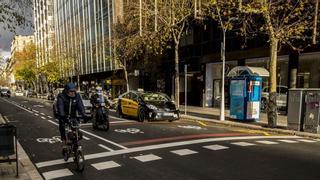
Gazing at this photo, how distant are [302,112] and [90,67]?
147 feet

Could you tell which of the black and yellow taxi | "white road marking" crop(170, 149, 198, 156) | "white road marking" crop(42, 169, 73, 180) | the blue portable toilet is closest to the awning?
the blue portable toilet

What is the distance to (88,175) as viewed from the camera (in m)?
7.03

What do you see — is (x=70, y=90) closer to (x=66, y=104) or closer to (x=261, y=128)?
(x=66, y=104)

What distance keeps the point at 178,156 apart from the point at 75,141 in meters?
2.67

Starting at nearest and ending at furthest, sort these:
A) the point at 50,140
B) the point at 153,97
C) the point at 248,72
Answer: the point at 50,140 → the point at 248,72 → the point at 153,97

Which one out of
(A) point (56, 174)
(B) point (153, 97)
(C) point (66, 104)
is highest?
Result: (C) point (66, 104)

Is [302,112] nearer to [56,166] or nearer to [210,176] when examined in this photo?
[210,176]

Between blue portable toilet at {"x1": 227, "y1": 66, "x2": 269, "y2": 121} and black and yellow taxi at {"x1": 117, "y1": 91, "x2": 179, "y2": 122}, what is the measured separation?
10.7ft

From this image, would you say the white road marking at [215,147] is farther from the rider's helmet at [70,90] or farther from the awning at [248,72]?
the awning at [248,72]

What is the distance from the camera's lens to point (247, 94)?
17.2 meters

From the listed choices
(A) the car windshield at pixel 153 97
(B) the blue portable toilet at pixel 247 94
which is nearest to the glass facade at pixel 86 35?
(A) the car windshield at pixel 153 97

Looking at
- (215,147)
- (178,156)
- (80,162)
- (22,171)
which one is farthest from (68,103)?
(215,147)

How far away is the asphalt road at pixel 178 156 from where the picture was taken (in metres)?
7.04

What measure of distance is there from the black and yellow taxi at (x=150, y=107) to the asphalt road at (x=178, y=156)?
364cm
